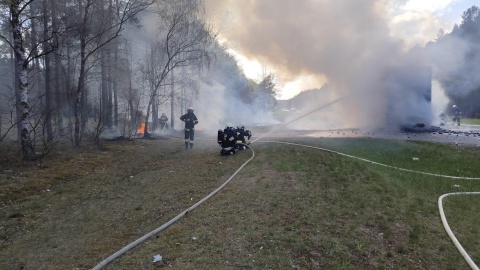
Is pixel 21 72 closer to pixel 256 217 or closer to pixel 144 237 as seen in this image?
pixel 144 237

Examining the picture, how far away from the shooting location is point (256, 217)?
525cm

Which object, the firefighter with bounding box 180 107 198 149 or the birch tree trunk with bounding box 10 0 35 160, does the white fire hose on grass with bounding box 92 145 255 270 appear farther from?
the birch tree trunk with bounding box 10 0 35 160

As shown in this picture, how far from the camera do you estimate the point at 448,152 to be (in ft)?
36.7

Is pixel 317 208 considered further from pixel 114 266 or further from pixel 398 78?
pixel 398 78

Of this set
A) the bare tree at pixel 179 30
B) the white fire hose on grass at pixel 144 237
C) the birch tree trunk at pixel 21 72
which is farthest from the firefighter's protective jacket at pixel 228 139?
the bare tree at pixel 179 30

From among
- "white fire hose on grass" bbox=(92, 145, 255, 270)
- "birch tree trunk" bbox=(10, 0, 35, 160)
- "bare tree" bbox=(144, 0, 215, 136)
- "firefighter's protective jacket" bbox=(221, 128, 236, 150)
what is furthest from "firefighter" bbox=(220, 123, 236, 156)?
"bare tree" bbox=(144, 0, 215, 136)

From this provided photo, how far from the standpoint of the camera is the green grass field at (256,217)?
13.7ft

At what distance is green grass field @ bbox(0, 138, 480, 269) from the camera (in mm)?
4180

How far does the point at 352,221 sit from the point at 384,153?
6.97m

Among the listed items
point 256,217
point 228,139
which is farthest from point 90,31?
point 256,217

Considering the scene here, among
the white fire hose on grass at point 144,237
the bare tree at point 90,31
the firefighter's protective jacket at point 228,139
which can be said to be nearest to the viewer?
the white fire hose on grass at point 144,237

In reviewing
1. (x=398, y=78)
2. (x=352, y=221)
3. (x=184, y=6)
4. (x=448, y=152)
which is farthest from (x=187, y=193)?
(x=398, y=78)

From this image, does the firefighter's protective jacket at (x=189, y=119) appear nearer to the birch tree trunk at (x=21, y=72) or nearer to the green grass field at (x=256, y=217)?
the green grass field at (x=256, y=217)

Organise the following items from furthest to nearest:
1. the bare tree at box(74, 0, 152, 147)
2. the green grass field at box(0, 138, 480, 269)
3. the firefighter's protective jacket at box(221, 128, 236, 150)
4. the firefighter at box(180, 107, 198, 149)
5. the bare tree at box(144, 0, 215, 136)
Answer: the bare tree at box(144, 0, 215, 136) → the firefighter at box(180, 107, 198, 149) → the bare tree at box(74, 0, 152, 147) → the firefighter's protective jacket at box(221, 128, 236, 150) → the green grass field at box(0, 138, 480, 269)
